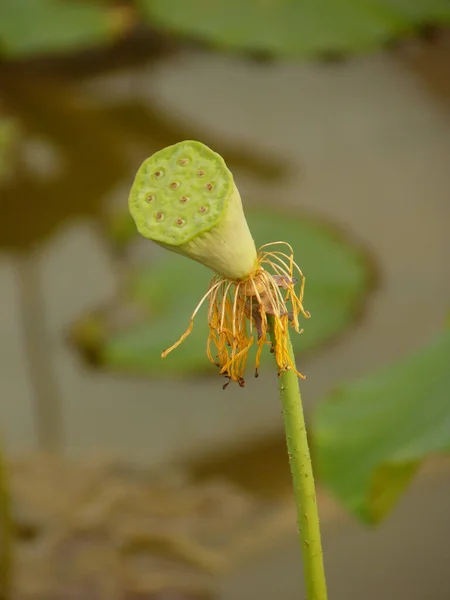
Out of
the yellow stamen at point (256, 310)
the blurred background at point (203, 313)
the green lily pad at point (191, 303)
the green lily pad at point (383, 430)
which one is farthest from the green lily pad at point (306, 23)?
the yellow stamen at point (256, 310)

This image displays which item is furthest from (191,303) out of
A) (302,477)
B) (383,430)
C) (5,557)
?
(302,477)

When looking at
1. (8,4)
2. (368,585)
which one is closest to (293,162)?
(8,4)

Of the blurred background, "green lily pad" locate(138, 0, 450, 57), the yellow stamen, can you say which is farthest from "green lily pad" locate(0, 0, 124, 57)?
the yellow stamen

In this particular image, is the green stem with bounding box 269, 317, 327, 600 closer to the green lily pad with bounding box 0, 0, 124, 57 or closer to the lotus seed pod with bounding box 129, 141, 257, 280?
the lotus seed pod with bounding box 129, 141, 257, 280

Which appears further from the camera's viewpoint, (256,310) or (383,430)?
(383,430)

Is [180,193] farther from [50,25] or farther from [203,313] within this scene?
[50,25]

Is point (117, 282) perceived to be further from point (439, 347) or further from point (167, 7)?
point (439, 347)

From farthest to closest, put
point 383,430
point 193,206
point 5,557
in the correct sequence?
point 5,557 < point 383,430 < point 193,206
